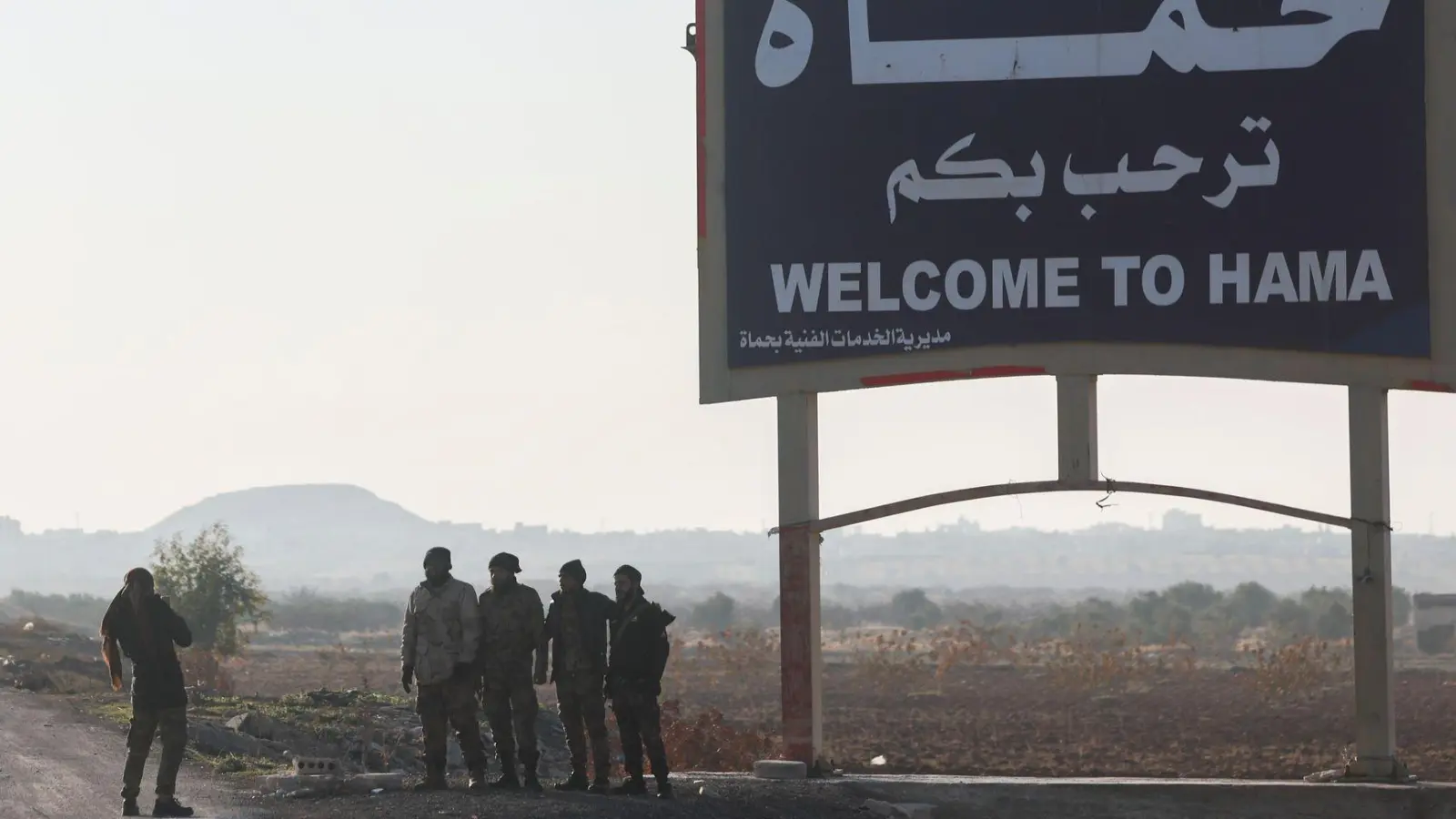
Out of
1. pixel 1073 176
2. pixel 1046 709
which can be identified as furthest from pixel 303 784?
pixel 1046 709

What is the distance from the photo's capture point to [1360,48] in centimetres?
1775

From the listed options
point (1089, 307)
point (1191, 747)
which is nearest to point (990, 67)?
point (1089, 307)

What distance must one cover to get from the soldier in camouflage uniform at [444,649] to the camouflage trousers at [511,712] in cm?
15

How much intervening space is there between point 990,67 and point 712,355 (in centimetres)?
342

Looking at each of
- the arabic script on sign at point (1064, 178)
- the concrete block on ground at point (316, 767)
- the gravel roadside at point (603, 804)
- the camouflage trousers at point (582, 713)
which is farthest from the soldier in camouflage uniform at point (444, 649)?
the arabic script on sign at point (1064, 178)

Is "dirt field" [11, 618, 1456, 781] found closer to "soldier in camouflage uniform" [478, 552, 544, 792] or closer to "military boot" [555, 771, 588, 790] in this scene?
"military boot" [555, 771, 588, 790]

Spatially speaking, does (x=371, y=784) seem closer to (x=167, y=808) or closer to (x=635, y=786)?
(x=167, y=808)

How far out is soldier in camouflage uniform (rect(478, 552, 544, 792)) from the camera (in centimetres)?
1553

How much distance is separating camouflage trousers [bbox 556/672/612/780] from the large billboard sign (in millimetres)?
3573

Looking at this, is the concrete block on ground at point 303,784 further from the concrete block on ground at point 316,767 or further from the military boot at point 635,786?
the military boot at point 635,786

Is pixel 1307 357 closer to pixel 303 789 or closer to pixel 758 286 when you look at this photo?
pixel 758 286

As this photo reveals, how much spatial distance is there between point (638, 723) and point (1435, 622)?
7768 centimetres

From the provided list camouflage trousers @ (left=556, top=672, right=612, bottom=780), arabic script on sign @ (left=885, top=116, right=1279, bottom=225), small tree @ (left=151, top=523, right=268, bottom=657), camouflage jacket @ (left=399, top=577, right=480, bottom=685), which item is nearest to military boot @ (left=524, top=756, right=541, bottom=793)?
camouflage trousers @ (left=556, top=672, right=612, bottom=780)

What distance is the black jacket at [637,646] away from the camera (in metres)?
15.7
